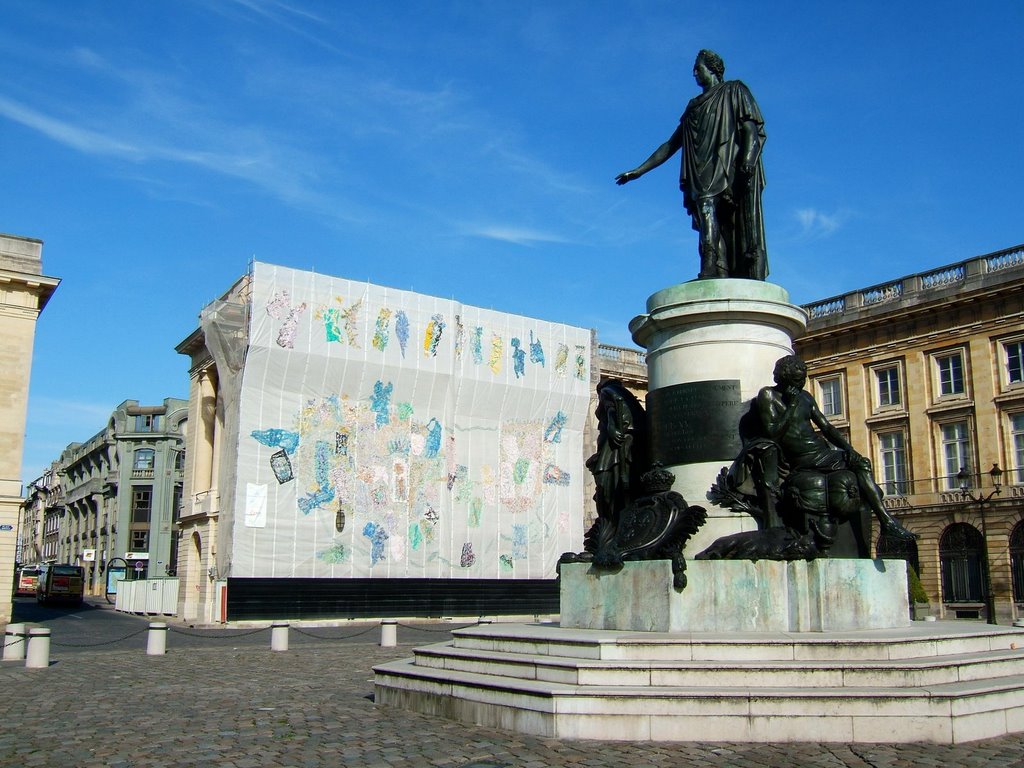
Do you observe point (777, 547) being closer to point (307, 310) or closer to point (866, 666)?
point (866, 666)

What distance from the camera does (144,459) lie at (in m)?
70.6

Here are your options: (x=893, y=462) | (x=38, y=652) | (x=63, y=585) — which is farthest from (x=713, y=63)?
(x=63, y=585)

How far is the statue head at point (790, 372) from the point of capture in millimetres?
9758

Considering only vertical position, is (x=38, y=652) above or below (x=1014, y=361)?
below

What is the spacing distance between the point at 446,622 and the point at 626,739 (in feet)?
100

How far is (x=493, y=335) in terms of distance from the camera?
139 feet

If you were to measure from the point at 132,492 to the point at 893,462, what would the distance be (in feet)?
170

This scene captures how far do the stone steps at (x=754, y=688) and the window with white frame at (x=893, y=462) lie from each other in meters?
33.2

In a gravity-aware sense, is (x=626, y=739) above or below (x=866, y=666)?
below

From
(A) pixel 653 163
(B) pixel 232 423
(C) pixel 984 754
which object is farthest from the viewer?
(B) pixel 232 423

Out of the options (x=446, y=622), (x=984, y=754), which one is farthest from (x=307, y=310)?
(x=984, y=754)

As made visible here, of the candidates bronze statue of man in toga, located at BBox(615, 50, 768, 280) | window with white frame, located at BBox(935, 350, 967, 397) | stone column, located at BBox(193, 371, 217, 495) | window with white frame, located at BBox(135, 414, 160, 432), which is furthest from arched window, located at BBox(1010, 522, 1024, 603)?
window with white frame, located at BBox(135, 414, 160, 432)

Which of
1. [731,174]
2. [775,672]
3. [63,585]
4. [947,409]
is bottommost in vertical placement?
[63,585]

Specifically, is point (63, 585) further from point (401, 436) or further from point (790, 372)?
point (790, 372)
